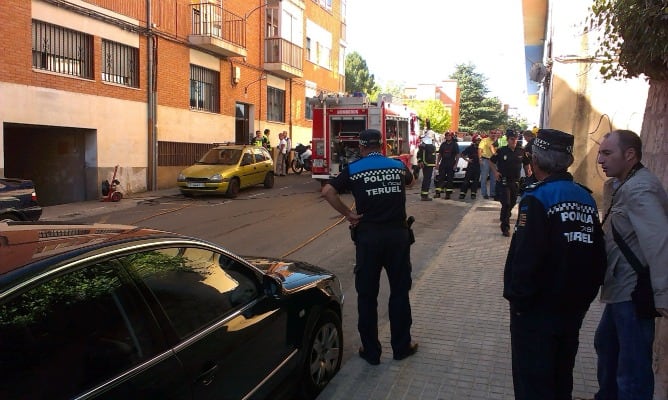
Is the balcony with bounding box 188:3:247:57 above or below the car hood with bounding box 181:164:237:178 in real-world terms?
above

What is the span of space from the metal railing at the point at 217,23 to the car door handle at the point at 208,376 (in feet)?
58.8

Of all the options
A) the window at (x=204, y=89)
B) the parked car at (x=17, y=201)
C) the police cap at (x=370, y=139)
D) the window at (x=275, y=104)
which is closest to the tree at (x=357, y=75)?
the window at (x=275, y=104)

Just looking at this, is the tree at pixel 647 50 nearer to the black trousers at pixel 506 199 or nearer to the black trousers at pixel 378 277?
the black trousers at pixel 378 277

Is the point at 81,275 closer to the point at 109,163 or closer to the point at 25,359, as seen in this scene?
the point at 25,359

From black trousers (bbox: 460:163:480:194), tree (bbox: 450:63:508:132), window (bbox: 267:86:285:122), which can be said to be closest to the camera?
black trousers (bbox: 460:163:480:194)

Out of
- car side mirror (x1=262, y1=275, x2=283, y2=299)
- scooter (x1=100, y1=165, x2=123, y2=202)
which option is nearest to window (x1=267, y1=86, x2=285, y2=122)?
scooter (x1=100, y1=165, x2=123, y2=202)

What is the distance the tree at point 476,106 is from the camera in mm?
62000

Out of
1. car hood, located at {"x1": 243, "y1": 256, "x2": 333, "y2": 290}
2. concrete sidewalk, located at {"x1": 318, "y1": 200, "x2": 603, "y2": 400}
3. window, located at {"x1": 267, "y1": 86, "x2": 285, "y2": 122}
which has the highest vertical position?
window, located at {"x1": 267, "y1": 86, "x2": 285, "y2": 122}

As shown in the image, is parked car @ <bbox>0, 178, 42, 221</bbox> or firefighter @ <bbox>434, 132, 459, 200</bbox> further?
firefighter @ <bbox>434, 132, 459, 200</bbox>

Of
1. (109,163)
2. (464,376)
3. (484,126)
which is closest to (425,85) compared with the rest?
(484,126)

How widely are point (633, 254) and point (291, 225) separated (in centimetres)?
850

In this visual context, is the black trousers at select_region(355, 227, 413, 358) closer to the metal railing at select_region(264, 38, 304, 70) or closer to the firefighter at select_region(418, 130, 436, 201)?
the firefighter at select_region(418, 130, 436, 201)

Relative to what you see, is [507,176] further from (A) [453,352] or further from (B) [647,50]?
(B) [647,50]

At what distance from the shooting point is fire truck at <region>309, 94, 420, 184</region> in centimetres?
1631
